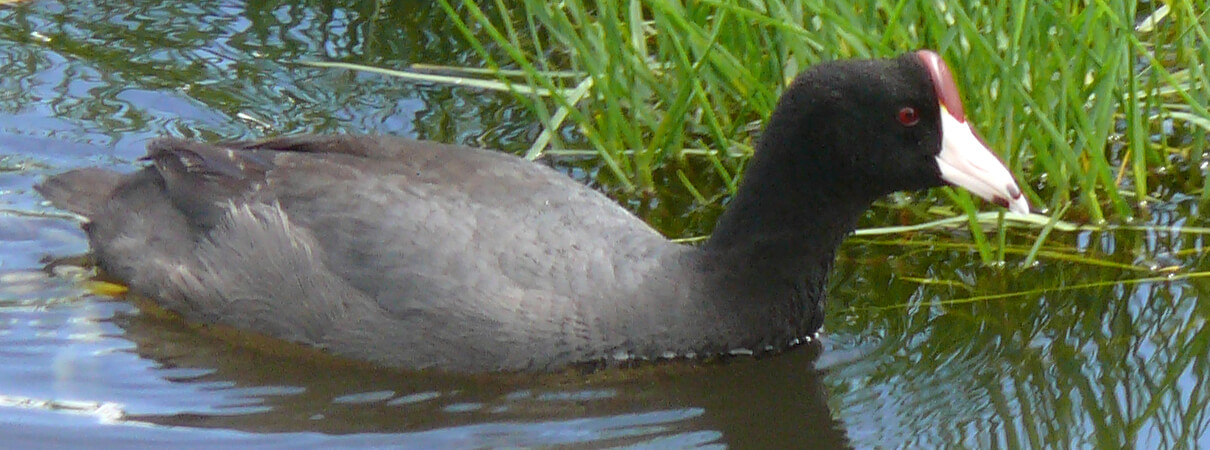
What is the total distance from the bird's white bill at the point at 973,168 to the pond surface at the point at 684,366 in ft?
1.42

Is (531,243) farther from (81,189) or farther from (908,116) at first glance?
(81,189)

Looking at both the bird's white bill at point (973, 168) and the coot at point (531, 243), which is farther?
the coot at point (531, 243)

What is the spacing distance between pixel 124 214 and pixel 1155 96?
8.60 feet

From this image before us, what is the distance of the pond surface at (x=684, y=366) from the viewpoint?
338 centimetres

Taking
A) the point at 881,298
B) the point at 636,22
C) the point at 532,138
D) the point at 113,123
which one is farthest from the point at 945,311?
the point at 113,123

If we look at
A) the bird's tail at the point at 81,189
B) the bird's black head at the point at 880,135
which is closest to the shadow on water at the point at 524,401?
the bird's black head at the point at 880,135

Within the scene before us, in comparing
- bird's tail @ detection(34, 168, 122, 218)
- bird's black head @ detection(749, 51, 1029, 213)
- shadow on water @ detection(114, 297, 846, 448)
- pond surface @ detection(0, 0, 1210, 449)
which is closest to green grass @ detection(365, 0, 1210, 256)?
pond surface @ detection(0, 0, 1210, 449)

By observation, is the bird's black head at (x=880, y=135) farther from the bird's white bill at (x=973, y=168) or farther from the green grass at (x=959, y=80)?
the green grass at (x=959, y=80)

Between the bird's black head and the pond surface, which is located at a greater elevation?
the bird's black head

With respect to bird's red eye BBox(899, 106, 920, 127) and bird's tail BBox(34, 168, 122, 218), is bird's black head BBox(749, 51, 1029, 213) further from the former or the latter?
bird's tail BBox(34, 168, 122, 218)

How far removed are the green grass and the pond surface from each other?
0.16m

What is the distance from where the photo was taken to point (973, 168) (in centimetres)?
342

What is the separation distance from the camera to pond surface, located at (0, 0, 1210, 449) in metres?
3.38

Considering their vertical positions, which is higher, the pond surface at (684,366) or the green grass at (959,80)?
the green grass at (959,80)
